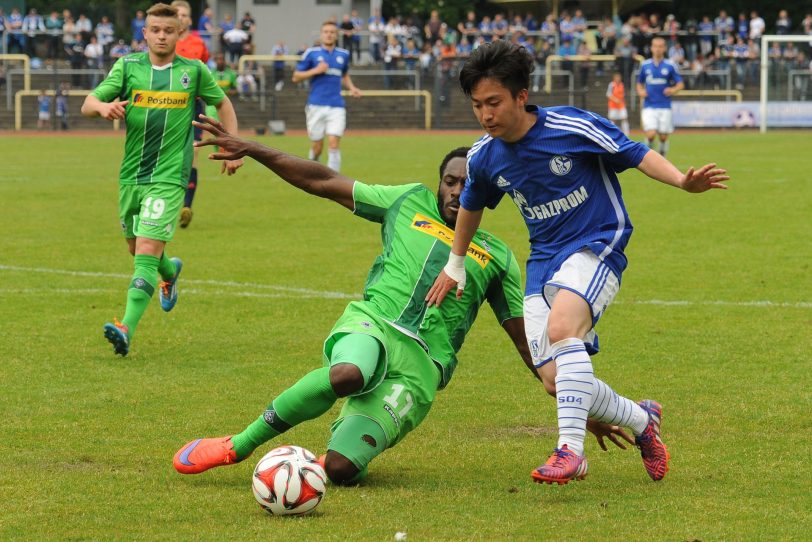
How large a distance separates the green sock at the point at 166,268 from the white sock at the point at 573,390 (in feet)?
15.5

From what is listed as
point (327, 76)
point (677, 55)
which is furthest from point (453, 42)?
point (327, 76)

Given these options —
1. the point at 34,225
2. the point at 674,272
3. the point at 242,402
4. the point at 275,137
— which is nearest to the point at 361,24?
the point at 275,137

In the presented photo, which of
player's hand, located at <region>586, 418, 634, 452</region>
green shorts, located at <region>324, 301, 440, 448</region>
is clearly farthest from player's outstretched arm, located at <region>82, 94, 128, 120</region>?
player's hand, located at <region>586, 418, 634, 452</region>

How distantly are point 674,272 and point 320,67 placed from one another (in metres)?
10.5

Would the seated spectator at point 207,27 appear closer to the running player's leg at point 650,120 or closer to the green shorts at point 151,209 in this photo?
the running player's leg at point 650,120

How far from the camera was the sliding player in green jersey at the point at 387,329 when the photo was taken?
549 cm

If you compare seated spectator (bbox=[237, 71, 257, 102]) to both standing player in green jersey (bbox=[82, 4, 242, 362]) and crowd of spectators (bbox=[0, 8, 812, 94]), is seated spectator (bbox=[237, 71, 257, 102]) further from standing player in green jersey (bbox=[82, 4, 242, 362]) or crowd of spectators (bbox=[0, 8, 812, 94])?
standing player in green jersey (bbox=[82, 4, 242, 362])

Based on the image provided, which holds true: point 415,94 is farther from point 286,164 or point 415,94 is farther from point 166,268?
point 286,164

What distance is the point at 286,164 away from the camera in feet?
19.5

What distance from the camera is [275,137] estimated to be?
3500 centimetres

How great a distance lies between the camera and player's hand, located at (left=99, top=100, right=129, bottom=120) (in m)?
8.48

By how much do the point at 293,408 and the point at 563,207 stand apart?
4.48ft

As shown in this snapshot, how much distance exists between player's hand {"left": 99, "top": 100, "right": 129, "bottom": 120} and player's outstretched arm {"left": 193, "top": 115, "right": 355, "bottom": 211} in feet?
8.62

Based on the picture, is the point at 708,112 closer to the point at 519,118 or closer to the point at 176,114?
the point at 176,114
